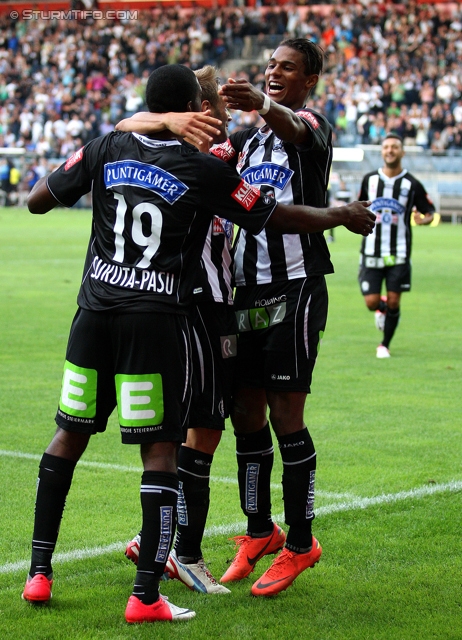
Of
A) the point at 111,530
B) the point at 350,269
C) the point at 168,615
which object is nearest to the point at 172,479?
the point at 168,615

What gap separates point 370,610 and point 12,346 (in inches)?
295

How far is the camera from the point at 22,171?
39688 mm

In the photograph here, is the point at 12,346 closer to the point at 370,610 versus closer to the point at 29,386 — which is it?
the point at 29,386

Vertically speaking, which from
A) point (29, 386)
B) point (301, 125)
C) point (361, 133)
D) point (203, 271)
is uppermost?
point (301, 125)

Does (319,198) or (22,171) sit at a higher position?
(319,198)

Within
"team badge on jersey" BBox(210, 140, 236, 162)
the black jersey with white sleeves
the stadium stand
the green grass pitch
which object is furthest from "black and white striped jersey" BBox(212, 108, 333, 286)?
the stadium stand

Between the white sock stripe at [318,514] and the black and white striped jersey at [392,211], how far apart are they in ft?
18.3

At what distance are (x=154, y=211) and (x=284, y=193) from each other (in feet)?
2.54

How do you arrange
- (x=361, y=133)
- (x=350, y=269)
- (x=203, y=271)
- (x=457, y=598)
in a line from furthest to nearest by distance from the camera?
1. (x=361, y=133)
2. (x=350, y=269)
3. (x=203, y=271)
4. (x=457, y=598)

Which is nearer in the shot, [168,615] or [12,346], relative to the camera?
[168,615]

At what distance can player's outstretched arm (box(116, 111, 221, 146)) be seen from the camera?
3.90 m

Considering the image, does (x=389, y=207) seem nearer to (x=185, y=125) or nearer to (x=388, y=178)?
(x=388, y=178)

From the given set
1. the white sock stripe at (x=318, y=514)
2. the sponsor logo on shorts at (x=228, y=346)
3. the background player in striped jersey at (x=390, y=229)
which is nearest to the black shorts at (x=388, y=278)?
the background player in striped jersey at (x=390, y=229)

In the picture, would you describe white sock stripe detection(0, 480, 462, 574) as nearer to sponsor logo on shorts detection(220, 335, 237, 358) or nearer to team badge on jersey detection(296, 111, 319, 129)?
sponsor logo on shorts detection(220, 335, 237, 358)
